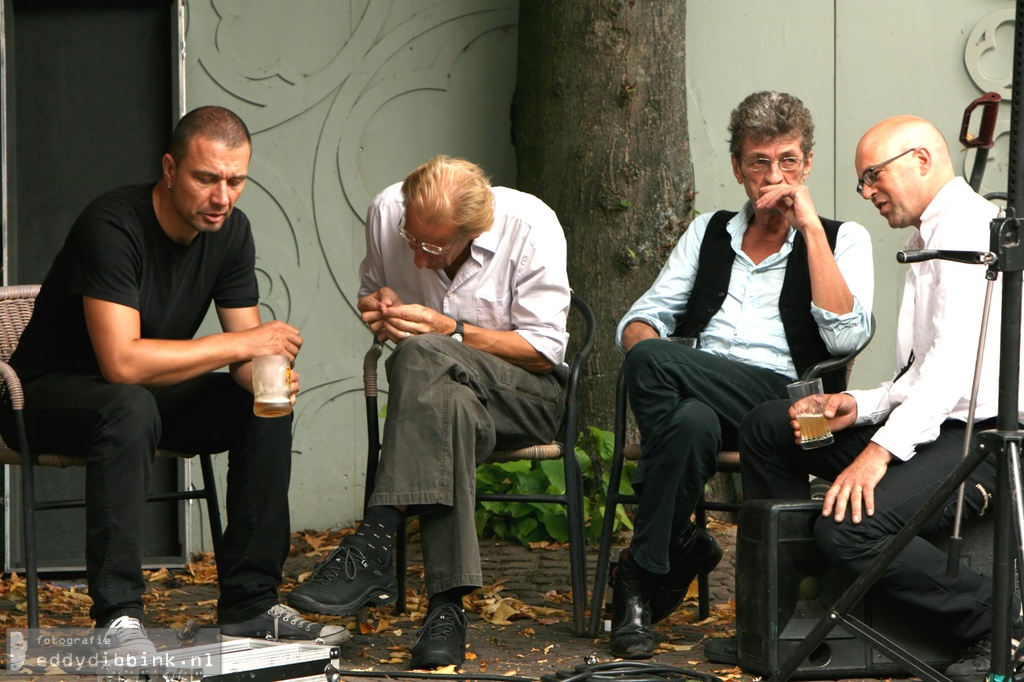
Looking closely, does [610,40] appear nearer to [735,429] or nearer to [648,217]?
[648,217]

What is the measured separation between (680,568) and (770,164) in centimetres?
124

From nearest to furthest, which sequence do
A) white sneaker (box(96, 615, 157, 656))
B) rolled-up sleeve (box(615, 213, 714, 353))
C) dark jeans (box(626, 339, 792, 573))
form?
white sneaker (box(96, 615, 157, 656)) < dark jeans (box(626, 339, 792, 573)) < rolled-up sleeve (box(615, 213, 714, 353))

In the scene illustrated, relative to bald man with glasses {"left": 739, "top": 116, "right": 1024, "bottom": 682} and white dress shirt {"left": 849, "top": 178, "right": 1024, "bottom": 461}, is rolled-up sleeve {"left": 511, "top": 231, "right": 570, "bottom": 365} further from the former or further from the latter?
white dress shirt {"left": 849, "top": 178, "right": 1024, "bottom": 461}

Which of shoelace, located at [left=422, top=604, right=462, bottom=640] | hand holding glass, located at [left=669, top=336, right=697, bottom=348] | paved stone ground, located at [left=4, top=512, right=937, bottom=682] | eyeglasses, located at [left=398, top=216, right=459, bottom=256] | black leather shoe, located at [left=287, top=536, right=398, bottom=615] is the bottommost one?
paved stone ground, located at [left=4, top=512, right=937, bottom=682]

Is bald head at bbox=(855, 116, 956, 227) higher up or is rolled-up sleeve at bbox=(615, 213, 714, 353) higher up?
bald head at bbox=(855, 116, 956, 227)

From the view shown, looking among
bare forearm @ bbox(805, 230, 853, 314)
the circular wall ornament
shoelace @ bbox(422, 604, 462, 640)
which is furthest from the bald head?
the circular wall ornament

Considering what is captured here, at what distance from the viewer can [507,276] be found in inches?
155

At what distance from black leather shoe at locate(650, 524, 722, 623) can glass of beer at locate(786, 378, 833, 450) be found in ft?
1.74

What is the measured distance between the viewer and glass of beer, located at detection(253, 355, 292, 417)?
10.9 feet

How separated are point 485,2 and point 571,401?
2.39 meters

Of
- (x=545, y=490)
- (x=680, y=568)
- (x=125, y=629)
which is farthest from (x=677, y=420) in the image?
(x=125, y=629)

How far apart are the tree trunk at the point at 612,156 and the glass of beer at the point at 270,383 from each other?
189cm

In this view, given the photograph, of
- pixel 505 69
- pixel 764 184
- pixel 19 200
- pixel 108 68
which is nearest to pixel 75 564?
pixel 19 200

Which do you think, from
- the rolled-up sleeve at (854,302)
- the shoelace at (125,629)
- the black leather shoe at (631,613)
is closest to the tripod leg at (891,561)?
the black leather shoe at (631,613)
